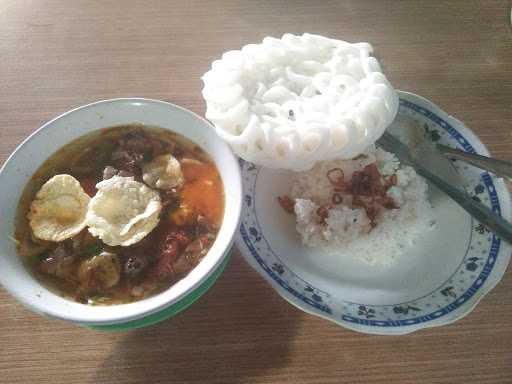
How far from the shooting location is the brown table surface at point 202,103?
3.66 ft

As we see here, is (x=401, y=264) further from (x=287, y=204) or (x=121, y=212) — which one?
(x=121, y=212)

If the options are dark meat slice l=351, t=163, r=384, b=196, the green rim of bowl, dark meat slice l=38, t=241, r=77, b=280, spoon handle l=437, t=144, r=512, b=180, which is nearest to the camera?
the green rim of bowl

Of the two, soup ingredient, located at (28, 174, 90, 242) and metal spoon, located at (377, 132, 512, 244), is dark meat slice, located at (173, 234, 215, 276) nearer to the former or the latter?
soup ingredient, located at (28, 174, 90, 242)

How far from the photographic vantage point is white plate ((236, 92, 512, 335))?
1.09m

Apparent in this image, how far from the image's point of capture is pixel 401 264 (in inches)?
50.1

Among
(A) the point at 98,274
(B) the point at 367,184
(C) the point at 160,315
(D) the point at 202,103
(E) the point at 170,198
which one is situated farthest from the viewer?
(D) the point at 202,103

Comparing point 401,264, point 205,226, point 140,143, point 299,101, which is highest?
point 299,101

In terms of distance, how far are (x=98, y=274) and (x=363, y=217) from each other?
2.64 feet

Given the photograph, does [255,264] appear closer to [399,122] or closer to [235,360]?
[235,360]

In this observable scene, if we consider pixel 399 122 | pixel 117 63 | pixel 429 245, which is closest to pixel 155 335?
pixel 429 245

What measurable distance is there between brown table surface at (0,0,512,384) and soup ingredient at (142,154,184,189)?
0.31 m

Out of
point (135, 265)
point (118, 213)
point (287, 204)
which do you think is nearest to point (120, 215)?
point (118, 213)

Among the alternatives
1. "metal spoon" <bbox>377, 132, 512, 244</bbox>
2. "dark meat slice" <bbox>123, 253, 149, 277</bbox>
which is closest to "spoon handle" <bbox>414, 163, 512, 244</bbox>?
"metal spoon" <bbox>377, 132, 512, 244</bbox>

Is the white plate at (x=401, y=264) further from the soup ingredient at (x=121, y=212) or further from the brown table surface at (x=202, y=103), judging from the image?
the soup ingredient at (x=121, y=212)
